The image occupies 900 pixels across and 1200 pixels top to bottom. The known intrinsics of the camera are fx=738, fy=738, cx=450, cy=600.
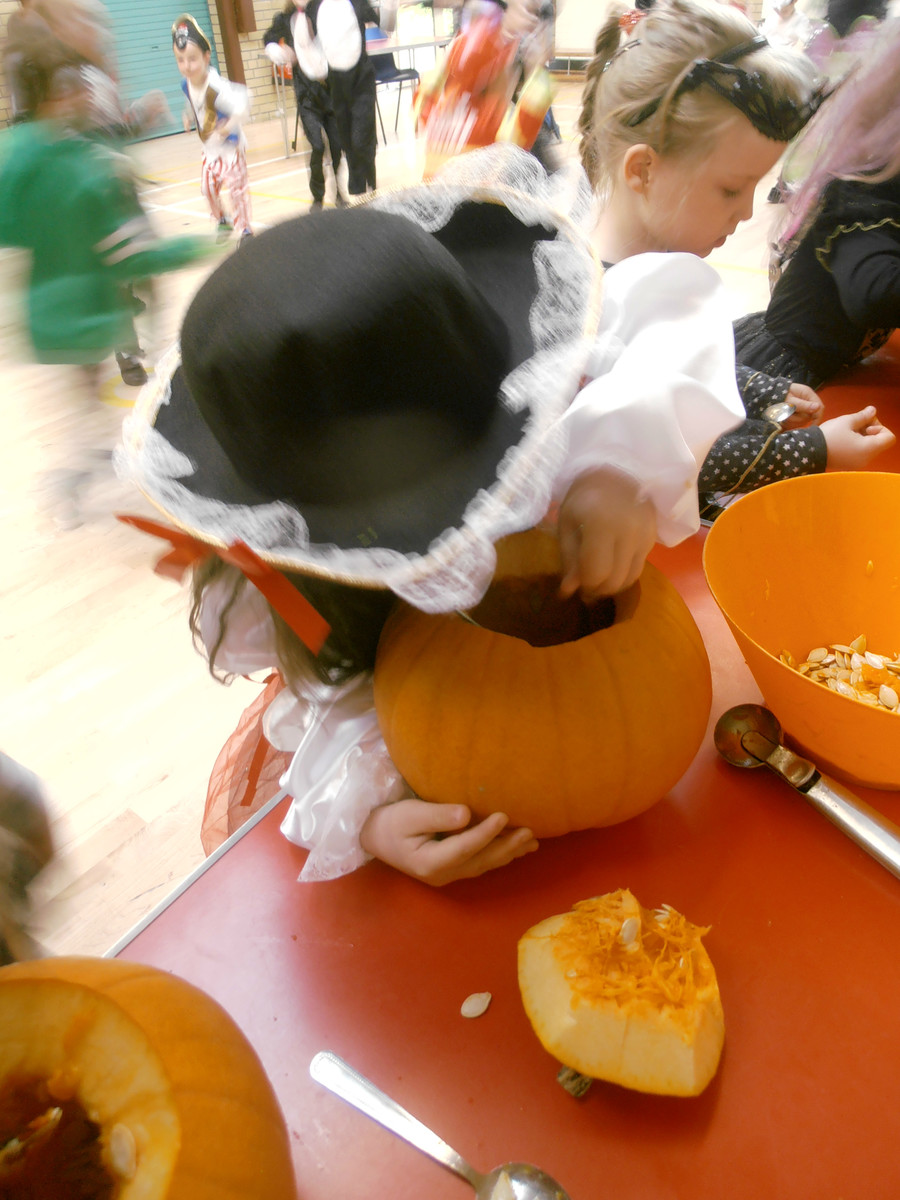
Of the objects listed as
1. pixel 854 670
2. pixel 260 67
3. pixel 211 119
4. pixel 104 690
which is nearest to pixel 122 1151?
pixel 854 670

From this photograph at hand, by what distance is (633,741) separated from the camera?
51 cm

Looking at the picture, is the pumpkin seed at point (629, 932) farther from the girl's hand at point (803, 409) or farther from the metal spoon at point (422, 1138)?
the girl's hand at point (803, 409)

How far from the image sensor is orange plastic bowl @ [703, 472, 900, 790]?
64cm

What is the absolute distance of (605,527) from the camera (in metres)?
0.48

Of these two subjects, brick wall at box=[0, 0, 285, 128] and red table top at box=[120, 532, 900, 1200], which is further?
brick wall at box=[0, 0, 285, 128]

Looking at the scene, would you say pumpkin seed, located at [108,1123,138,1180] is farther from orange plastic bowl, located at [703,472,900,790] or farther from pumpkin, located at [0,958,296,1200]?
orange plastic bowl, located at [703,472,900,790]

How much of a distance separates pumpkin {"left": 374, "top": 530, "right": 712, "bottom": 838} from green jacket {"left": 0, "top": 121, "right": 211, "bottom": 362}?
0.95ft

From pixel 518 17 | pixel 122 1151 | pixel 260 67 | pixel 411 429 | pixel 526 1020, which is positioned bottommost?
pixel 526 1020

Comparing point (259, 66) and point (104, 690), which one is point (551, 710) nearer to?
point (104, 690)

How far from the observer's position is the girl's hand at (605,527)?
18.8 inches

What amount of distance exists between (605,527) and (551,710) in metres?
0.13

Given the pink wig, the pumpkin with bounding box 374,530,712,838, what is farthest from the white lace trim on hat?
the pink wig

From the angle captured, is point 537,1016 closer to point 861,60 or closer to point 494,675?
point 494,675

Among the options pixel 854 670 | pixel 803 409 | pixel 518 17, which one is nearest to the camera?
pixel 854 670
